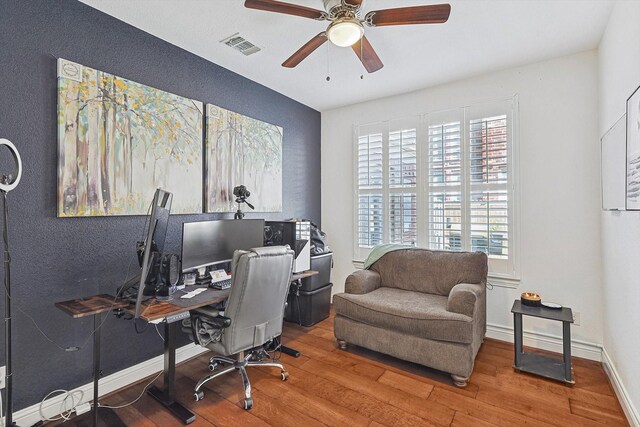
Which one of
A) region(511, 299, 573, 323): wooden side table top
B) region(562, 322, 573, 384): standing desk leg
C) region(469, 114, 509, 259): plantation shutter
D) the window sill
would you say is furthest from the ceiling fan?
the window sill

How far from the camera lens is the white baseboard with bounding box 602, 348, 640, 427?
1849mm

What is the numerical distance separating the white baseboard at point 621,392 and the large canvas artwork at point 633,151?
120 centimetres

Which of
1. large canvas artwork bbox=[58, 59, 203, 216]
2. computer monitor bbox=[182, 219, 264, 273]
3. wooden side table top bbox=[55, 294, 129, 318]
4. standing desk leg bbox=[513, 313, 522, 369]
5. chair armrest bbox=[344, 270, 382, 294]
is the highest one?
large canvas artwork bbox=[58, 59, 203, 216]

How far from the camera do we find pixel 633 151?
1.79 meters

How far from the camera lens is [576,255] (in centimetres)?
286

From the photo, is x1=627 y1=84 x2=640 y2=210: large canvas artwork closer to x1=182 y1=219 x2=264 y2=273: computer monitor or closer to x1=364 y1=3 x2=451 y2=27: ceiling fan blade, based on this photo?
x1=364 y1=3 x2=451 y2=27: ceiling fan blade

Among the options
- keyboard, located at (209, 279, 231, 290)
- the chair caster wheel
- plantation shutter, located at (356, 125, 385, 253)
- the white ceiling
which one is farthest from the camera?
plantation shutter, located at (356, 125, 385, 253)

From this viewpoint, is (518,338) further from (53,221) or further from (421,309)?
(53,221)

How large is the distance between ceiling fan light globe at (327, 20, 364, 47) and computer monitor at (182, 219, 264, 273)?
1.69 meters

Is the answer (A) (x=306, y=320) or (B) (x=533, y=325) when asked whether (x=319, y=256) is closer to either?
(A) (x=306, y=320)

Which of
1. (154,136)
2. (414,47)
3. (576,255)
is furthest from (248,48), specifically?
(576,255)

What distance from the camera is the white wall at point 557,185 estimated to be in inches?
110

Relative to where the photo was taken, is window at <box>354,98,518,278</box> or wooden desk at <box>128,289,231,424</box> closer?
wooden desk at <box>128,289,231,424</box>

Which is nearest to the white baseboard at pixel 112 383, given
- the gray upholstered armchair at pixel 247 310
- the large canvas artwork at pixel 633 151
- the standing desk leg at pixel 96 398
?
the standing desk leg at pixel 96 398
